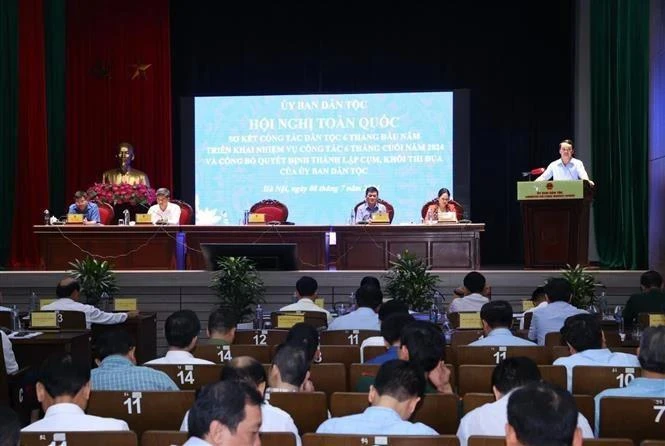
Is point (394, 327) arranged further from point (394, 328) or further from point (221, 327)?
point (221, 327)

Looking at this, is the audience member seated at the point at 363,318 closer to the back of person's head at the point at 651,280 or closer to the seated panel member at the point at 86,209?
the back of person's head at the point at 651,280

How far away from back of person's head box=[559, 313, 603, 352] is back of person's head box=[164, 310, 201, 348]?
5.87 ft

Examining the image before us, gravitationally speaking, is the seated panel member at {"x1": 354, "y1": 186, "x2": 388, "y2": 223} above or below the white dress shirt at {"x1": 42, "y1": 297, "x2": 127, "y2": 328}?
above

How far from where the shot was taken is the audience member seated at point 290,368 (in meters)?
3.79

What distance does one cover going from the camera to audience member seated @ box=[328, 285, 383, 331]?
628 centimetres

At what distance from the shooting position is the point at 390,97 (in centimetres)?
1330

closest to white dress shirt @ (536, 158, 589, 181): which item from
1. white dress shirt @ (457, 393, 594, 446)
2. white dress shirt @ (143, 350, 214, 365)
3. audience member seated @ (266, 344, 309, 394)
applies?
white dress shirt @ (143, 350, 214, 365)

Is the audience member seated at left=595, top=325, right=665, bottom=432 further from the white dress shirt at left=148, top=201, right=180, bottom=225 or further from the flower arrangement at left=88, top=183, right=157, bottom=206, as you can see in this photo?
the flower arrangement at left=88, top=183, right=157, bottom=206

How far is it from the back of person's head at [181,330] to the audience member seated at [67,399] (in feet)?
3.80

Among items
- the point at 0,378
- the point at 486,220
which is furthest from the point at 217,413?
the point at 486,220

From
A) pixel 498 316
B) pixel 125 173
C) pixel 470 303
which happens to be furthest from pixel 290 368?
pixel 125 173

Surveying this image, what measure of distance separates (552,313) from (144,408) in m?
3.13

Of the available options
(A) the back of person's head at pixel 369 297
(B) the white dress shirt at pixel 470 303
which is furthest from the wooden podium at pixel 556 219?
(A) the back of person's head at pixel 369 297

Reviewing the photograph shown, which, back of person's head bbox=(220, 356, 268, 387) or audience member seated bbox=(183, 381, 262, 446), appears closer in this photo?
audience member seated bbox=(183, 381, 262, 446)
